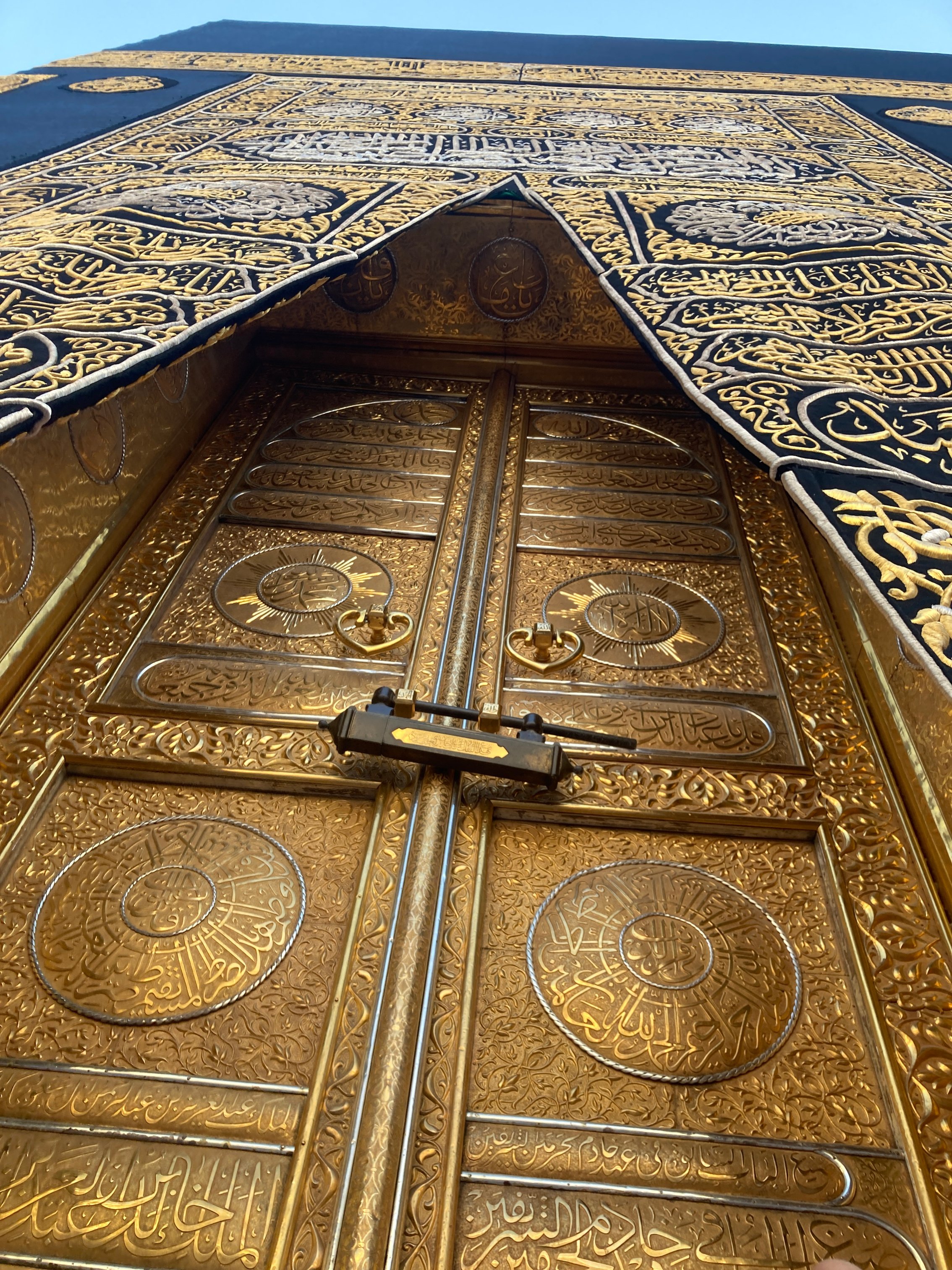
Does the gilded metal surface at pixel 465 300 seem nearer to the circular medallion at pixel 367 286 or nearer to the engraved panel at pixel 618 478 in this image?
the circular medallion at pixel 367 286

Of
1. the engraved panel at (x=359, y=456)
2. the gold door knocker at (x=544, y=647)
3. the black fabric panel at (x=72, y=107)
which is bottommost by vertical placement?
the gold door knocker at (x=544, y=647)

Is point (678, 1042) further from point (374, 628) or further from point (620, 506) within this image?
point (620, 506)

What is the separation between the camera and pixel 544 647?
1.71 metres

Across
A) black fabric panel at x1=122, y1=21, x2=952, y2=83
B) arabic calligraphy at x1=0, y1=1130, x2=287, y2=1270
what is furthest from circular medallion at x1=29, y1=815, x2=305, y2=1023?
black fabric panel at x1=122, y1=21, x2=952, y2=83

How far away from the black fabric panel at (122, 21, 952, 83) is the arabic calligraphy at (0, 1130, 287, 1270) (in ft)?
15.6

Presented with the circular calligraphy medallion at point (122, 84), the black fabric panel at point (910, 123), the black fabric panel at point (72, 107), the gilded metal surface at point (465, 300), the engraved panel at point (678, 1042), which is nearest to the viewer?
the engraved panel at point (678, 1042)

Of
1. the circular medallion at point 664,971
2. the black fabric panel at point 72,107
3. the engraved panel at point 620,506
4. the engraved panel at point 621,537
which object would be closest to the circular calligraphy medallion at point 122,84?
the black fabric panel at point 72,107

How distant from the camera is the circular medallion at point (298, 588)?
180cm

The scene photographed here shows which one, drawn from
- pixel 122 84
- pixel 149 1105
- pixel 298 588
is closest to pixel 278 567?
pixel 298 588

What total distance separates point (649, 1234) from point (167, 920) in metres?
0.78

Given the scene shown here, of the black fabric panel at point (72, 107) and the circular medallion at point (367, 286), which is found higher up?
the black fabric panel at point (72, 107)

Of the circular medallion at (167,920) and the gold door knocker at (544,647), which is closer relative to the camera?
the circular medallion at (167,920)

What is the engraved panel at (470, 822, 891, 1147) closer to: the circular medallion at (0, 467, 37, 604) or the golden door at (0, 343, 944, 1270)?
the golden door at (0, 343, 944, 1270)

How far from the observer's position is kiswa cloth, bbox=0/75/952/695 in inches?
43.8
